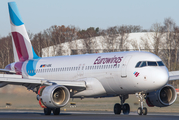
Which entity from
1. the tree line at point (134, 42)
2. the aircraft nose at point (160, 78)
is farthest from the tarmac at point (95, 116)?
the tree line at point (134, 42)

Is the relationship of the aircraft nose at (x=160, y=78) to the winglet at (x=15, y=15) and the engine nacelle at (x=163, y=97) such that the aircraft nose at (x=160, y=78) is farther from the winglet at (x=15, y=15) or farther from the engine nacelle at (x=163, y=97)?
the winglet at (x=15, y=15)

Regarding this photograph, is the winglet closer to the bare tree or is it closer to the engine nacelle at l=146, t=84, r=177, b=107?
the engine nacelle at l=146, t=84, r=177, b=107

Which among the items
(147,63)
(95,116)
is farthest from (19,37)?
(147,63)

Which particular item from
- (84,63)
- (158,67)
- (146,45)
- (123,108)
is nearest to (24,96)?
(84,63)

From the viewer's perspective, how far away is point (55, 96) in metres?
25.3

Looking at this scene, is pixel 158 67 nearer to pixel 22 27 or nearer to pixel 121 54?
pixel 121 54

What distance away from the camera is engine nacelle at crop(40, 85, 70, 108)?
2448 centimetres

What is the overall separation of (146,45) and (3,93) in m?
44.3

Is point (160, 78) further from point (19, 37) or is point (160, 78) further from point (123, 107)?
point (19, 37)

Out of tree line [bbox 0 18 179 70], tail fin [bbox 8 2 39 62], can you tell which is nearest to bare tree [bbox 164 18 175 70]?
tree line [bbox 0 18 179 70]

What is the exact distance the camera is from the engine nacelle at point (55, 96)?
24.5 metres

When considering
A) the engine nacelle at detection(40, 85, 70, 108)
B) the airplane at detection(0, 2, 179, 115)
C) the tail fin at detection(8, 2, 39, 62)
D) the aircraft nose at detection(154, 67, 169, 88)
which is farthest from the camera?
the tail fin at detection(8, 2, 39, 62)

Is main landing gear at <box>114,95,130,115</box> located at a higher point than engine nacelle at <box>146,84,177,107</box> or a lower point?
lower

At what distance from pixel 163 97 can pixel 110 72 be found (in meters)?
4.37
